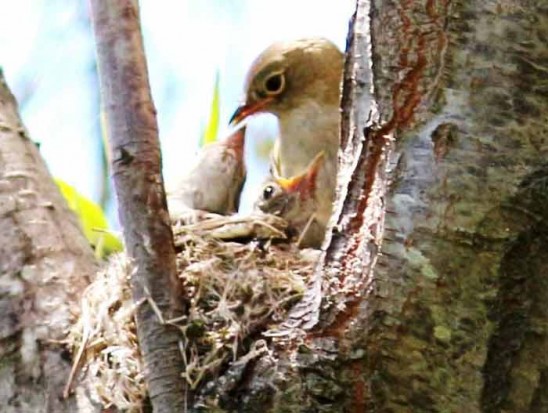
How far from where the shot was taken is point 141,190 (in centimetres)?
192

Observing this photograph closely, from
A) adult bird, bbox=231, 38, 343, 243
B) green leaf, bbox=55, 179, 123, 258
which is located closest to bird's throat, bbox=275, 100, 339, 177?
adult bird, bbox=231, 38, 343, 243

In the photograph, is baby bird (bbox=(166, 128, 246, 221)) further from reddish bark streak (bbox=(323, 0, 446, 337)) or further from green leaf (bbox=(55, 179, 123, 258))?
reddish bark streak (bbox=(323, 0, 446, 337))

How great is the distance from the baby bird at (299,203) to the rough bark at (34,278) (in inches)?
25.4

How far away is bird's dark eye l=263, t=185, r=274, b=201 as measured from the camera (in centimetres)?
296

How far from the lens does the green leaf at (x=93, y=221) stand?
2600 mm

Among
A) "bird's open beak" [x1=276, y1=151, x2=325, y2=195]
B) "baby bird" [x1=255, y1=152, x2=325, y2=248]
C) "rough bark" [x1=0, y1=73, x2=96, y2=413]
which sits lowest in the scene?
"rough bark" [x1=0, y1=73, x2=96, y2=413]

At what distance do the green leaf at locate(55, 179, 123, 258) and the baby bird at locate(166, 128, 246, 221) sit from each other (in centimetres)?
44

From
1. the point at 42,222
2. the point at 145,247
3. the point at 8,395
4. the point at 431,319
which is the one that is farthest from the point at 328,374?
the point at 42,222

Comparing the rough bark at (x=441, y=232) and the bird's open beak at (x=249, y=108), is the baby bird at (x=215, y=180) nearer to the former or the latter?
the bird's open beak at (x=249, y=108)

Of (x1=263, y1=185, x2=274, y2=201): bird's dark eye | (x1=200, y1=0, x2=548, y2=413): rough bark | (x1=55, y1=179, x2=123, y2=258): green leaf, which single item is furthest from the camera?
(x1=263, y1=185, x2=274, y2=201): bird's dark eye

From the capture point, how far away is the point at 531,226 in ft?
5.12

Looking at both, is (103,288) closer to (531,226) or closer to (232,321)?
(232,321)

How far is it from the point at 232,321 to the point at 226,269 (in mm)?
368

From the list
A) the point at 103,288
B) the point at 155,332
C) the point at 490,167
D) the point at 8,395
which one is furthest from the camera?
the point at 103,288
